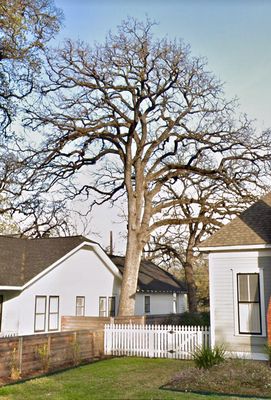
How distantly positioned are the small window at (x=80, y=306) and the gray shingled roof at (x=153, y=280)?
494cm

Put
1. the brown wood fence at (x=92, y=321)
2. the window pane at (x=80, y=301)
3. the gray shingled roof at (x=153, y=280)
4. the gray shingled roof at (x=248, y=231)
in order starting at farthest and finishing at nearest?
1. the gray shingled roof at (x=153, y=280)
2. the window pane at (x=80, y=301)
3. the brown wood fence at (x=92, y=321)
4. the gray shingled roof at (x=248, y=231)

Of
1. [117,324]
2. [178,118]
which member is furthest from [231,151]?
[117,324]

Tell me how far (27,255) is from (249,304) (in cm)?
1198

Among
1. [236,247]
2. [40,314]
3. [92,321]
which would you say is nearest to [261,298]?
[236,247]

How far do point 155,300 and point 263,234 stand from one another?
16789 mm

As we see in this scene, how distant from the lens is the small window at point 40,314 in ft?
65.5

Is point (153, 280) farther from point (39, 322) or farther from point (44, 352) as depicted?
point (44, 352)

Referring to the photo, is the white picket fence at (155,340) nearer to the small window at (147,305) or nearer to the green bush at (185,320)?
the green bush at (185,320)

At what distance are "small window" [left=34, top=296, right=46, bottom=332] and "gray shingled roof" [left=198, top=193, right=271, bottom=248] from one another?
840 cm

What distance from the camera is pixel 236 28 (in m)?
14.6

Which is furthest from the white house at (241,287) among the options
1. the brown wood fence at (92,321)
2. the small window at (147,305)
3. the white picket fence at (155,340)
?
the small window at (147,305)

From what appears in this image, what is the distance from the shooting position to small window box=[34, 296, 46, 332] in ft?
65.5

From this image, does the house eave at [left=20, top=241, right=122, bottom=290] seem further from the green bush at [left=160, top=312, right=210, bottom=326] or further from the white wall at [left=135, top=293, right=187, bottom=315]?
the green bush at [left=160, top=312, right=210, bottom=326]

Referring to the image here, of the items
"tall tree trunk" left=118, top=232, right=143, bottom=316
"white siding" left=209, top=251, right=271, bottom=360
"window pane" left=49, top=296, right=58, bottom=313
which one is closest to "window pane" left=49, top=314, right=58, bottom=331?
"window pane" left=49, top=296, right=58, bottom=313
